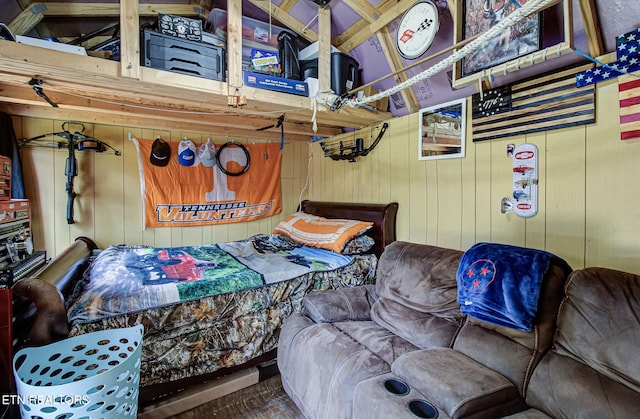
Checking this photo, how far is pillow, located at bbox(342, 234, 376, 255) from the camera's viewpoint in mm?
2680

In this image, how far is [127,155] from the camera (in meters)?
3.16

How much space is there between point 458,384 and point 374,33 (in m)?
2.33

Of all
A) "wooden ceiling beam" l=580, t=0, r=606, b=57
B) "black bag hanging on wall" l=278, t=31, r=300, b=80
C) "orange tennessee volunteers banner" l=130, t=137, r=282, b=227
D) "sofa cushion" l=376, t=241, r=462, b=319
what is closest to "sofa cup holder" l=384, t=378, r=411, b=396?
"sofa cushion" l=376, t=241, r=462, b=319

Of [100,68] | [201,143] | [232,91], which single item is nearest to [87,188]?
[201,143]

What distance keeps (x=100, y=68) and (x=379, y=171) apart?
2.31 meters

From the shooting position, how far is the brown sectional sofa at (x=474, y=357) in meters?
1.09

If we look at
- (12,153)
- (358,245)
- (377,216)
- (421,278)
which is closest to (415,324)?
(421,278)

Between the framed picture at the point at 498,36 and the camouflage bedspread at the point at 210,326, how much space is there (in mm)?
1778

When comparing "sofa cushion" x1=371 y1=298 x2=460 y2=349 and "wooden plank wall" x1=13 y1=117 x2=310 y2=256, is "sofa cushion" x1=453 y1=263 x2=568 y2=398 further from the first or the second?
"wooden plank wall" x1=13 y1=117 x2=310 y2=256

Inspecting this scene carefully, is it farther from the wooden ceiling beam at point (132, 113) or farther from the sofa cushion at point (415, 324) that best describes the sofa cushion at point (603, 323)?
the wooden ceiling beam at point (132, 113)

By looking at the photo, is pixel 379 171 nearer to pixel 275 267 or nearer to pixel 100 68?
pixel 275 267

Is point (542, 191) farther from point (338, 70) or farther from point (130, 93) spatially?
point (130, 93)

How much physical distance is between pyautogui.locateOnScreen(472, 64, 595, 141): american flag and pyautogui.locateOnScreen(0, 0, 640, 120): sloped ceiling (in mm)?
68

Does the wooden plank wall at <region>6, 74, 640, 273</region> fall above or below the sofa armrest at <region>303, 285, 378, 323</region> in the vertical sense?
above
